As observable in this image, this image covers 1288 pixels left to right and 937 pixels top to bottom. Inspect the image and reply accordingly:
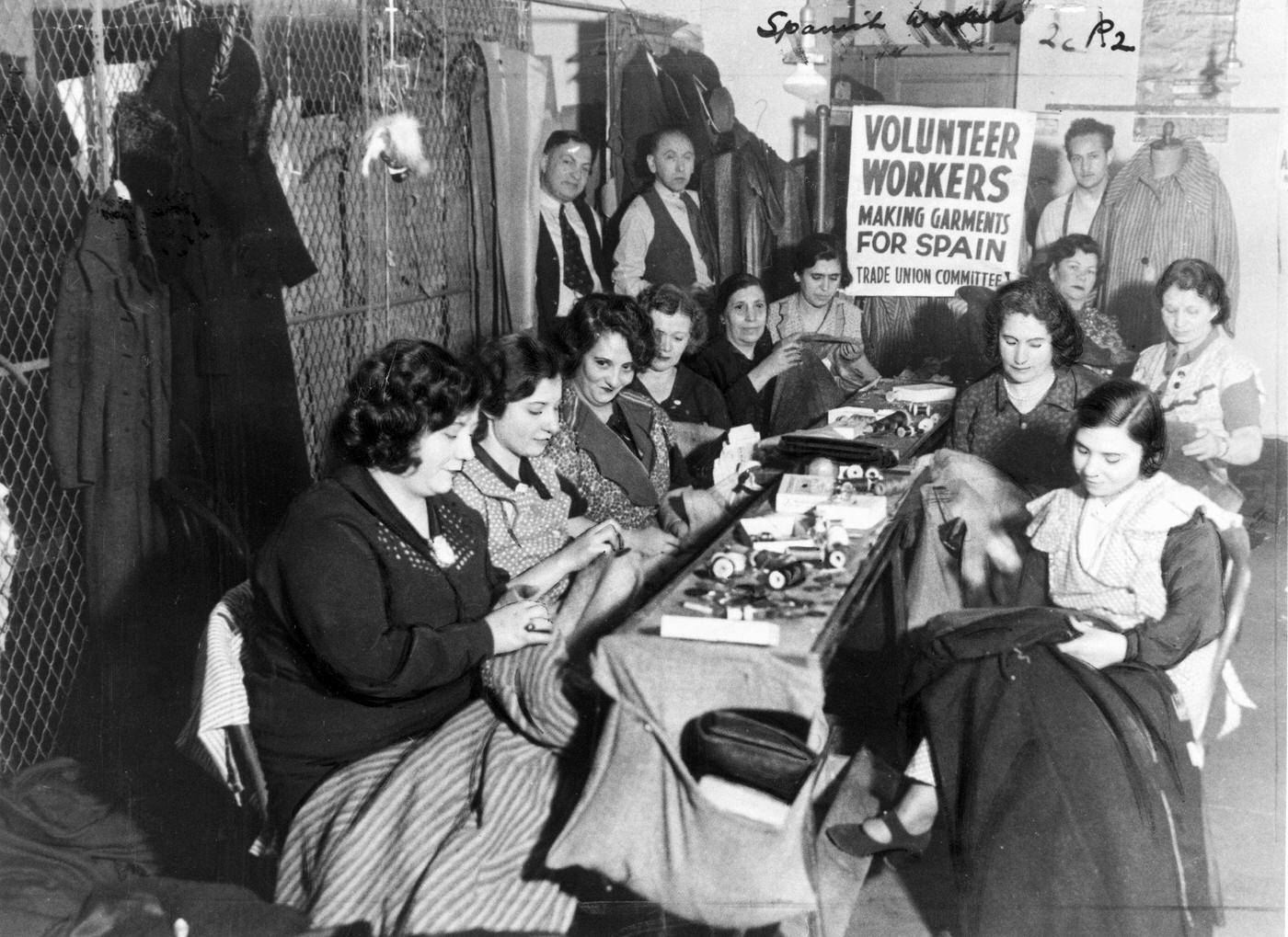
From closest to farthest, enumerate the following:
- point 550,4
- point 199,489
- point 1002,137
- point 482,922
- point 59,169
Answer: point 482,922 < point 59,169 < point 199,489 < point 1002,137 < point 550,4

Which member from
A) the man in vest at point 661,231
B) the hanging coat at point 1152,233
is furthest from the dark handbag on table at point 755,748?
the man in vest at point 661,231

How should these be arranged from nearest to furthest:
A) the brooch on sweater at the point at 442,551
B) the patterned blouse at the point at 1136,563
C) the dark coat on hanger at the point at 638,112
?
the brooch on sweater at the point at 442,551
the patterned blouse at the point at 1136,563
the dark coat on hanger at the point at 638,112

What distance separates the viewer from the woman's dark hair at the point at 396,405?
2.54 meters

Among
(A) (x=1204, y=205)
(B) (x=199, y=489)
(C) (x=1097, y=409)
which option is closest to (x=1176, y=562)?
(C) (x=1097, y=409)

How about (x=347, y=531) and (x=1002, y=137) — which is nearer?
(x=347, y=531)

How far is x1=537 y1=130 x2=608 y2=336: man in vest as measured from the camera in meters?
5.48

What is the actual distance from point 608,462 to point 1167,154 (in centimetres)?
291

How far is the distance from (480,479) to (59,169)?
5.59ft

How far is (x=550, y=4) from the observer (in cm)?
608

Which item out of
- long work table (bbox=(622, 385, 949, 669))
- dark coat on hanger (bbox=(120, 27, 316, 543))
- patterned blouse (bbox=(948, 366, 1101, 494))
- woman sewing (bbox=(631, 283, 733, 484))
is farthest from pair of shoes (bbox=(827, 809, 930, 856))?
dark coat on hanger (bbox=(120, 27, 316, 543))

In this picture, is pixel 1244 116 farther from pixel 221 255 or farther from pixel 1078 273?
pixel 221 255

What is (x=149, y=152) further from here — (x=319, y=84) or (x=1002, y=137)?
(x=1002, y=137)

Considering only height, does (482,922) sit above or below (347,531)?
below

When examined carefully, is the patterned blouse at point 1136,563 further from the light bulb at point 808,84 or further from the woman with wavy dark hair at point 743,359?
the light bulb at point 808,84
